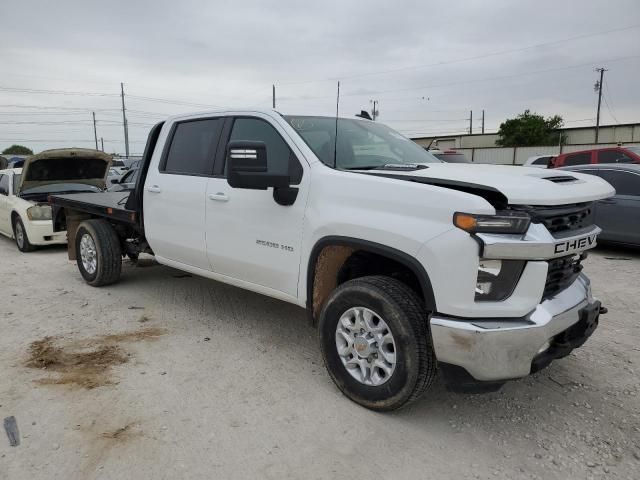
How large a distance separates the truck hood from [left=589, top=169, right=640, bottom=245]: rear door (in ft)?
17.0

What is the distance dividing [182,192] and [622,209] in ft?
22.0

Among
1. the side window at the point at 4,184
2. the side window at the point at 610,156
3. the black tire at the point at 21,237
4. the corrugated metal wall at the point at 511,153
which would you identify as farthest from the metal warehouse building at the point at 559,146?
the black tire at the point at 21,237

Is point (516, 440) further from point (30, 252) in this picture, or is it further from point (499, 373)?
point (30, 252)

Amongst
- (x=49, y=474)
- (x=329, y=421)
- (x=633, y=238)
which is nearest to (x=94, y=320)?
(x=49, y=474)

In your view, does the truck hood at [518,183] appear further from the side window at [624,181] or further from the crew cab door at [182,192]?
the side window at [624,181]

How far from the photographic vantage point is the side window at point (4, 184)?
9301 mm

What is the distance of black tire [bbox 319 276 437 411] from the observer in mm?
2918

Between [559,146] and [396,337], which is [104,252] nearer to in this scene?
[396,337]

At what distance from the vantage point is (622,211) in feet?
25.9

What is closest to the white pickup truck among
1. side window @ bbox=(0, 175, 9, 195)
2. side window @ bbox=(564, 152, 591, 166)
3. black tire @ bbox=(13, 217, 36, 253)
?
black tire @ bbox=(13, 217, 36, 253)

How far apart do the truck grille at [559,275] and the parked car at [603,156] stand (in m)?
9.72

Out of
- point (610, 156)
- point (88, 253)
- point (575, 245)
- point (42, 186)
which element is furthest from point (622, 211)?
point (42, 186)

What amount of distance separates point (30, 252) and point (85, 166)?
1.69m

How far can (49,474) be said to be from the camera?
2588 millimetres
